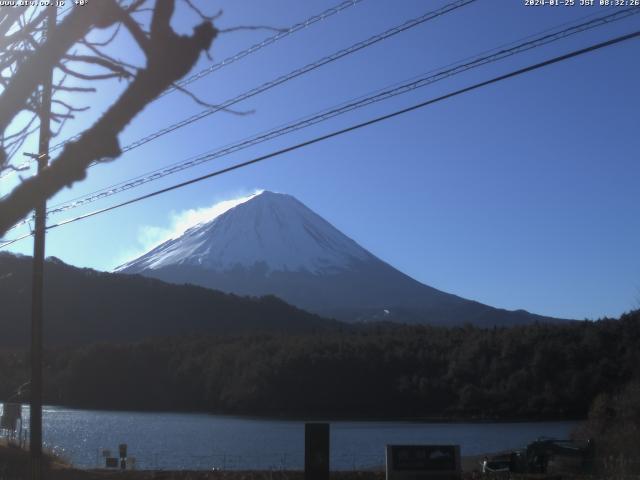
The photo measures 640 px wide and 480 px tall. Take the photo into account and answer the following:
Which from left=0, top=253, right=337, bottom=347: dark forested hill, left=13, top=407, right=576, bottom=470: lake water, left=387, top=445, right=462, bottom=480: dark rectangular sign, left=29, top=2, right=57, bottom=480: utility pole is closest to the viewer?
left=387, top=445, right=462, bottom=480: dark rectangular sign

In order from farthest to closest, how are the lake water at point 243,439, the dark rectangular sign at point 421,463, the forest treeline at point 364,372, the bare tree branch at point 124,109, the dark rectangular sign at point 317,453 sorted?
1. the forest treeline at point 364,372
2. the lake water at point 243,439
3. the dark rectangular sign at point 421,463
4. the dark rectangular sign at point 317,453
5. the bare tree branch at point 124,109

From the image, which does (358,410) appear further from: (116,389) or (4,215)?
(4,215)

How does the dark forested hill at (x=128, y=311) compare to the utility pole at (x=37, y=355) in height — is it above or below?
above

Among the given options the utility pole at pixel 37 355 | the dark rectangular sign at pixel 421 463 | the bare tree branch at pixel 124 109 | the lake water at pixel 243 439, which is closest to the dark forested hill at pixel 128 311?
the lake water at pixel 243 439

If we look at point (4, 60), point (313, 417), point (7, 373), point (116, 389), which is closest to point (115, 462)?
point (4, 60)

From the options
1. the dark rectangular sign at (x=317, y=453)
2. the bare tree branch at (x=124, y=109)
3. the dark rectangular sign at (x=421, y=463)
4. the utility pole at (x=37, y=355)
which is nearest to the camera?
the bare tree branch at (x=124, y=109)

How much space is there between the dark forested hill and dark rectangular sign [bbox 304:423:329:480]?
51731 millimetres

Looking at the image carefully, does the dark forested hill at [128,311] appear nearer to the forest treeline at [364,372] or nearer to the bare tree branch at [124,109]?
the forest treeline at [364,372]

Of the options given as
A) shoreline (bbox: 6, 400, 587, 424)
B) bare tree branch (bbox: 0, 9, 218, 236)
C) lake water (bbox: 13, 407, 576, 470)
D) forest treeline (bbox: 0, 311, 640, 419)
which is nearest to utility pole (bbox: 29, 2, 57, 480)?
lake water (bbox: 13, 407, 576, 470)

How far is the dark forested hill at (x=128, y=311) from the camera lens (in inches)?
3127

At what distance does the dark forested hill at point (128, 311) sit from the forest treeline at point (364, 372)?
893 centimetres

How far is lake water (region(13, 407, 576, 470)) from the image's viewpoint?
3083 cm

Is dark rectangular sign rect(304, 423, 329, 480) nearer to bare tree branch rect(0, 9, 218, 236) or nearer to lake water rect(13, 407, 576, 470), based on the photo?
lake water rect(13, 407, 576, 470)

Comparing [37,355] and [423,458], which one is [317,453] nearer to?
[423,458]
